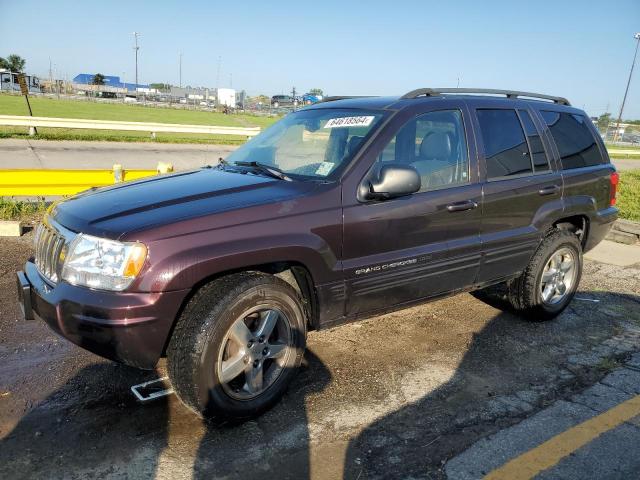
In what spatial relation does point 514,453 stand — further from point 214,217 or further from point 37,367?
point 37,367

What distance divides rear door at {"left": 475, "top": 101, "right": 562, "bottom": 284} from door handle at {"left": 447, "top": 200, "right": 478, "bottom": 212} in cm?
15

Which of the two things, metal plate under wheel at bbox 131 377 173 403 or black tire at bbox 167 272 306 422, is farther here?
metal plate under wheel at bbox 131 377 173 403

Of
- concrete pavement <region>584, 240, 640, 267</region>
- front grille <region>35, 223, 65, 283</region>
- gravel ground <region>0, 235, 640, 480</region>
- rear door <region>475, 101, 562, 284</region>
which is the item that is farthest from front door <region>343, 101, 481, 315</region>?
concrete pavement <region>584, 240, 640, 267</region>

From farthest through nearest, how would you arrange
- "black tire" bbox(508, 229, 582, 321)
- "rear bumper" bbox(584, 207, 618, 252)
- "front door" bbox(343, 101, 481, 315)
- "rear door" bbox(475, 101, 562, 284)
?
"rear bumper" bbox(584, 207, 618, 252) → "black tire" bbox(508, 229, 582, 321) → "rear door" bbox(475, 101, 562, 284) → "front door" bbox(343, 101, 481, 315)

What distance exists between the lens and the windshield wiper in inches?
137

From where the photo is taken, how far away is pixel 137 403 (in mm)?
3191

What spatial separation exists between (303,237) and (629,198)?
11.0m

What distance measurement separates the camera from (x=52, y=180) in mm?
7258

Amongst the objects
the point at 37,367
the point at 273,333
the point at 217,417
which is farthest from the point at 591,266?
the point at 37,367

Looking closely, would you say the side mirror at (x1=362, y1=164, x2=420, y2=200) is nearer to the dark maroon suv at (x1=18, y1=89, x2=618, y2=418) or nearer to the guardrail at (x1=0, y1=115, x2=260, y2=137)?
the dark maroon suv at (x1=18, y1=89, x2=618, y2=418)

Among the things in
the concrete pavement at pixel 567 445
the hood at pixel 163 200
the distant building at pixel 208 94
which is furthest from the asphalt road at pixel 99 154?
the distant building at pixel 208 94

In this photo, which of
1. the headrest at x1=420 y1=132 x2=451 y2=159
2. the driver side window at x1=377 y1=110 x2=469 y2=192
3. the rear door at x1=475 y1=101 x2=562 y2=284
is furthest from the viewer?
the rear door at x1=475 y1=101 x2=562 y2=284

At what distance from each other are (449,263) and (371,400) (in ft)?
3.75

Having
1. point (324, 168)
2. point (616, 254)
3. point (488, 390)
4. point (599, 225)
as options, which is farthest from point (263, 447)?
point (616, 254)
